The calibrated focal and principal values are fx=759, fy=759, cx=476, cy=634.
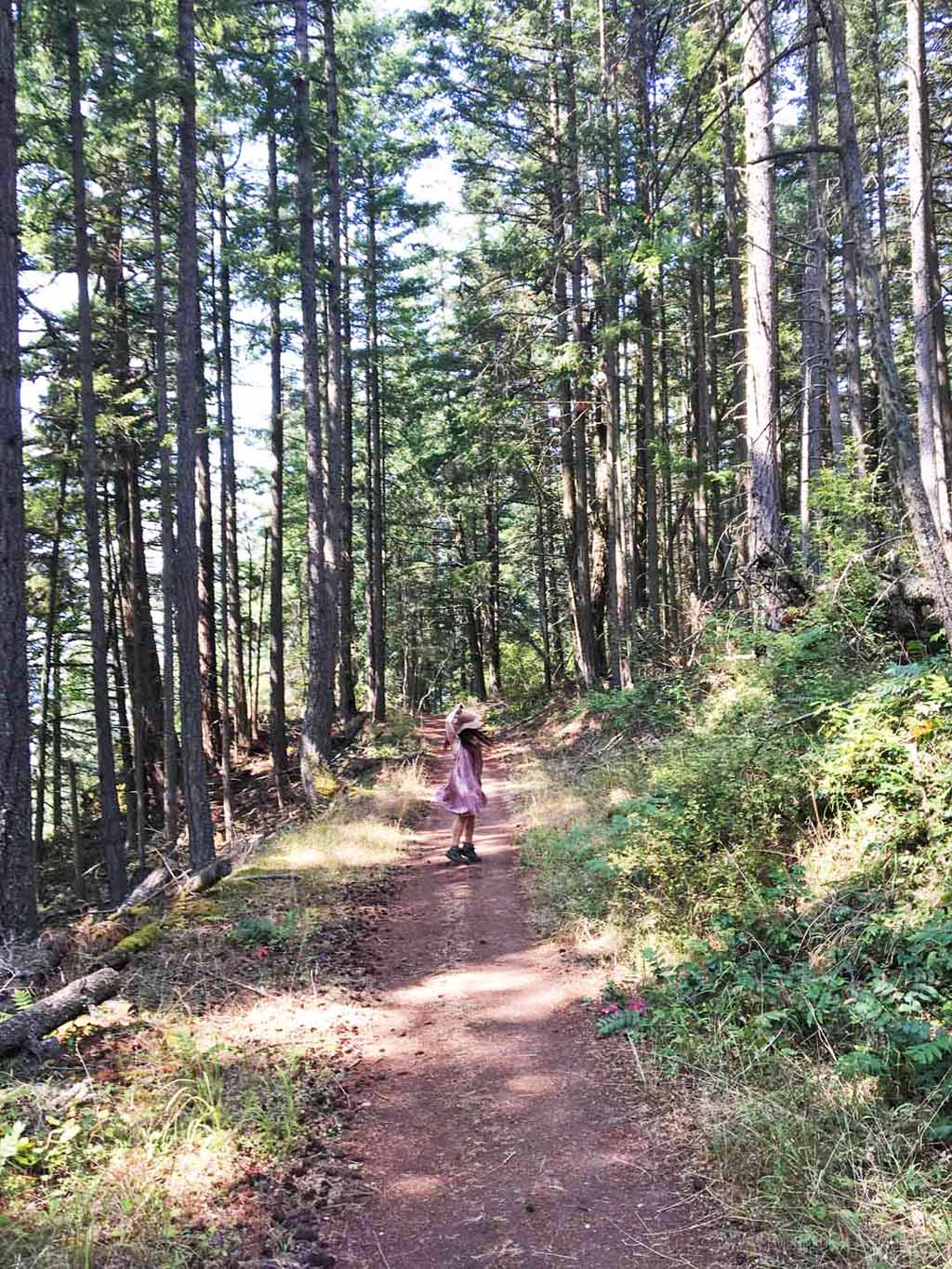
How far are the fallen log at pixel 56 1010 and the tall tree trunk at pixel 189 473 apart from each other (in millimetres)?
5868

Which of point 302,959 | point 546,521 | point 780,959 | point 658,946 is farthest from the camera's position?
point 546,521

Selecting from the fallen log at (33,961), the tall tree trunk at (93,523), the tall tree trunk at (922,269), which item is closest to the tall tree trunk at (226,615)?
the tall tree trunk at (93,523)

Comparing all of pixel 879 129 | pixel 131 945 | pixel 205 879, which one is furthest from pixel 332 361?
pixel 131 945

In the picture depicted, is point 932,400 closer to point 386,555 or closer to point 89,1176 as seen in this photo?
point 89,1176

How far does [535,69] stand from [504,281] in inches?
169

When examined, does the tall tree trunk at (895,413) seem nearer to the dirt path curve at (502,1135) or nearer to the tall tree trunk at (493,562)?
the dirt path curve at (502,1135)

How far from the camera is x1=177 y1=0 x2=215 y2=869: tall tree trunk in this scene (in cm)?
1062

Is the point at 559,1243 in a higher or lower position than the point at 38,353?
lower

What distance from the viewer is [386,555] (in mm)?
32156

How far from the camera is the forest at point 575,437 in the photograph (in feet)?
17.6

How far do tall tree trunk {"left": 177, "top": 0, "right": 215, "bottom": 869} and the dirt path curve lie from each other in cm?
536

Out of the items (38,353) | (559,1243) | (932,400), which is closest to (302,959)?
(559,1243)

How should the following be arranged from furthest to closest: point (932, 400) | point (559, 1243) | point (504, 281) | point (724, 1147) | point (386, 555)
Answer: point (386, 555) → point (504, 281) → point (932, 400) → point (724, 1147) → point (559, 1243)

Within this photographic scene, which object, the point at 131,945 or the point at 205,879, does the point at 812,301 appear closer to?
the point at 205,879
